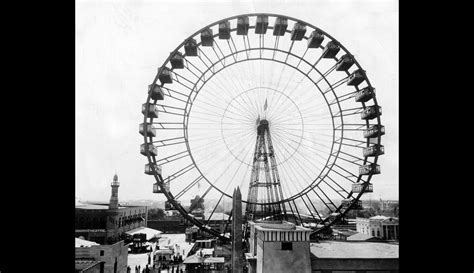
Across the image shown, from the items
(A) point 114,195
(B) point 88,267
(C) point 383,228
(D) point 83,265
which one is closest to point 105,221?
(A) point 114,195

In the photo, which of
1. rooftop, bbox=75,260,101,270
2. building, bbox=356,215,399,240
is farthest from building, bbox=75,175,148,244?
building, bbox=356,215,399,240

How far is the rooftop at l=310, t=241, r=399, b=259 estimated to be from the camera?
1518cm

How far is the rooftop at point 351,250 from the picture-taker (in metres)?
15.2

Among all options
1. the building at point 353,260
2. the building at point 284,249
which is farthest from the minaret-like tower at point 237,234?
the building at point 353,260

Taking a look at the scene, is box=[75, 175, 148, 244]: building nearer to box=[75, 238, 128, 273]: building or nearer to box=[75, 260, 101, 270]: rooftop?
box=[75, 238, 128, 273]: building

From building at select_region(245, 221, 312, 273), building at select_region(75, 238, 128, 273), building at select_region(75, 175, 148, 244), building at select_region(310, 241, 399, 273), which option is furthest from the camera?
building at select_region(75, 175, 148, 244)

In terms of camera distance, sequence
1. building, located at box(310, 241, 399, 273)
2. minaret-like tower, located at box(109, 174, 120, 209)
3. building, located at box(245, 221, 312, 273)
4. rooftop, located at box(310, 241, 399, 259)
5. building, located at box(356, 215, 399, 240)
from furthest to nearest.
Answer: building, located at box(356, 215, 399, 240) → minaret-like tower, located at box(109, 174, 120, 209) → rooftop, located at box(310, 241, 399, 259) → building, located at box(310, 241, 399, 273) → building, located at box(245, 221, 312, 273)

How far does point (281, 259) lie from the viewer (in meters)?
14.2

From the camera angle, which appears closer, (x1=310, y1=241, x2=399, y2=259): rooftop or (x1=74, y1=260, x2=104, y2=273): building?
(x1=74, y1=260, x2=104, y2=273): building

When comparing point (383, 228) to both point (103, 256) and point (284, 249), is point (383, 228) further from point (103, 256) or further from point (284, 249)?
point (103, 256)

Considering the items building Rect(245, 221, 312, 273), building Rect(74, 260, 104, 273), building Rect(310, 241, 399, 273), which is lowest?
building Rect(74, 260, 104, 273)
